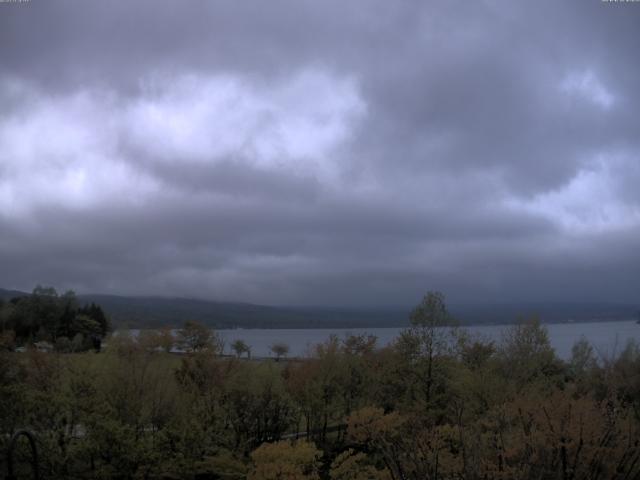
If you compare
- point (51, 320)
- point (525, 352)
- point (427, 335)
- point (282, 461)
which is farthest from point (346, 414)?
point (51, 320)

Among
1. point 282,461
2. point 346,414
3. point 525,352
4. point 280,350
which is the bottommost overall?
point 280,350

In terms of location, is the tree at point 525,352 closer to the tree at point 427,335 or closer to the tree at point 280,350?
the tree at point 427,335

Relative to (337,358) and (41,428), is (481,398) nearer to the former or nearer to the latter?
(337,358)

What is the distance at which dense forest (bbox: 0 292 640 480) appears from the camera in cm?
1652

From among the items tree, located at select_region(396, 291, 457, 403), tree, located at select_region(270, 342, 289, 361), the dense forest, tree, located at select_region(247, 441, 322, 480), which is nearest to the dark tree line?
tree, located at select_region(270, 342, 289, 361)

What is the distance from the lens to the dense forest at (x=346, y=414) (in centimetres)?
1652

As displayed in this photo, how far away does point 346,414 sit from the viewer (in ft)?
132

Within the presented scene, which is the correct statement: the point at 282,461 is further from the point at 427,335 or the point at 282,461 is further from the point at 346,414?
the point at 427,335

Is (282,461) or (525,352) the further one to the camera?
(525,352)

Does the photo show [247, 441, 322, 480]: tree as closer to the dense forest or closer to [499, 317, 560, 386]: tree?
the dense forest

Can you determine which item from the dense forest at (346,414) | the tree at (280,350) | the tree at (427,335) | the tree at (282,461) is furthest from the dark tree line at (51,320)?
the tree at (282,461)

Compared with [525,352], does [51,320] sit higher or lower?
lower

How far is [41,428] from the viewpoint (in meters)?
25.8

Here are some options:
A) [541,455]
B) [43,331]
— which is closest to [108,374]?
[541,455]
